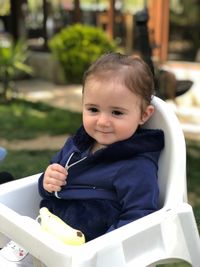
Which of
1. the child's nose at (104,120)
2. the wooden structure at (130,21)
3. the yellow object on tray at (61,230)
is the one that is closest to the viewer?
the yellow object on tray at (61,230)

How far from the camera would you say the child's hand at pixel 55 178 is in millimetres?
1590

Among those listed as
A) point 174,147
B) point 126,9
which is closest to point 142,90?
point 174,147

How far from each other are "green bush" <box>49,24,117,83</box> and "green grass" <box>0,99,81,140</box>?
87cm

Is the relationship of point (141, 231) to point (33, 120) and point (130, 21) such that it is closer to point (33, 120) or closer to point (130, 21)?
point (33, 120)

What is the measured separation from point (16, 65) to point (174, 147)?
5.18 m

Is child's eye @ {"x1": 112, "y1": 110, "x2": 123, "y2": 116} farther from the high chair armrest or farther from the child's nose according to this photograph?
the high chair armrest

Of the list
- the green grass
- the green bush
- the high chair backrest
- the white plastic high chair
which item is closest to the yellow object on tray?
the white plastic high chair

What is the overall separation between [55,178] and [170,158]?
38cm

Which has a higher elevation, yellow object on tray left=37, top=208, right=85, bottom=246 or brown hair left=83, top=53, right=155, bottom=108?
brown hair left=83, top=53, right=155, bottom=108

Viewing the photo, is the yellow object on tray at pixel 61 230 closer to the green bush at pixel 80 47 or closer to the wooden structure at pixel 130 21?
the wooden structure at pixel 130 21

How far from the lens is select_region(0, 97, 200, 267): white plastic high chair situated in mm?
1269

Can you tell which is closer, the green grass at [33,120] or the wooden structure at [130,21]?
the green grass at [33,120]

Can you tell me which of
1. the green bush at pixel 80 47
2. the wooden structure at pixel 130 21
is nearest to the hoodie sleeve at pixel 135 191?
the wooden structure at pixel 130 21

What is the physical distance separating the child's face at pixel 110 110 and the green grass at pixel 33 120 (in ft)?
10.5
